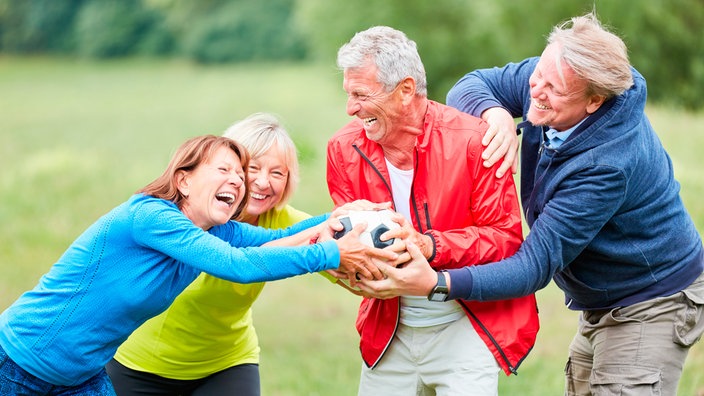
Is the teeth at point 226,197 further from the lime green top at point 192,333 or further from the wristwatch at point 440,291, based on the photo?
the wristwatch at point 440,291

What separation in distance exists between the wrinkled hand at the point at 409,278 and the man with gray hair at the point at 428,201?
0.07 metres

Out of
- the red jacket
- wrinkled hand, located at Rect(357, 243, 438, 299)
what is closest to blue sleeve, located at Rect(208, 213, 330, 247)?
the red jacket

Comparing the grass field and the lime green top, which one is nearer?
the lime green top

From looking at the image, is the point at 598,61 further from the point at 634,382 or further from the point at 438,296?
the point at 634,382

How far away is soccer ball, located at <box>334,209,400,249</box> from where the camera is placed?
437cm

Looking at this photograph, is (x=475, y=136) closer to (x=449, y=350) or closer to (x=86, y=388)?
(x=449, y=350)

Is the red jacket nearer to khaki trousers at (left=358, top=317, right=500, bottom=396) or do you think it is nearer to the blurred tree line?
khaki trousers at (left=358, top=317, right=500, bottom=396)

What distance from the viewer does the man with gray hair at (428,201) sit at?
172 inches

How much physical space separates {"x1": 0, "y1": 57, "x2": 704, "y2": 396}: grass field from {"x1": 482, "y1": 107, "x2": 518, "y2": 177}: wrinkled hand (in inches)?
50.6

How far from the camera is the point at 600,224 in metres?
4.25

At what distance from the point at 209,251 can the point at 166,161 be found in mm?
17190

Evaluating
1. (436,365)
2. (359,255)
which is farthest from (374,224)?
(436,365)

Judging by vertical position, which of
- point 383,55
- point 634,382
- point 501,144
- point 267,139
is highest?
point 383,55

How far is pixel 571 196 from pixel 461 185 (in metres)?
0.49
